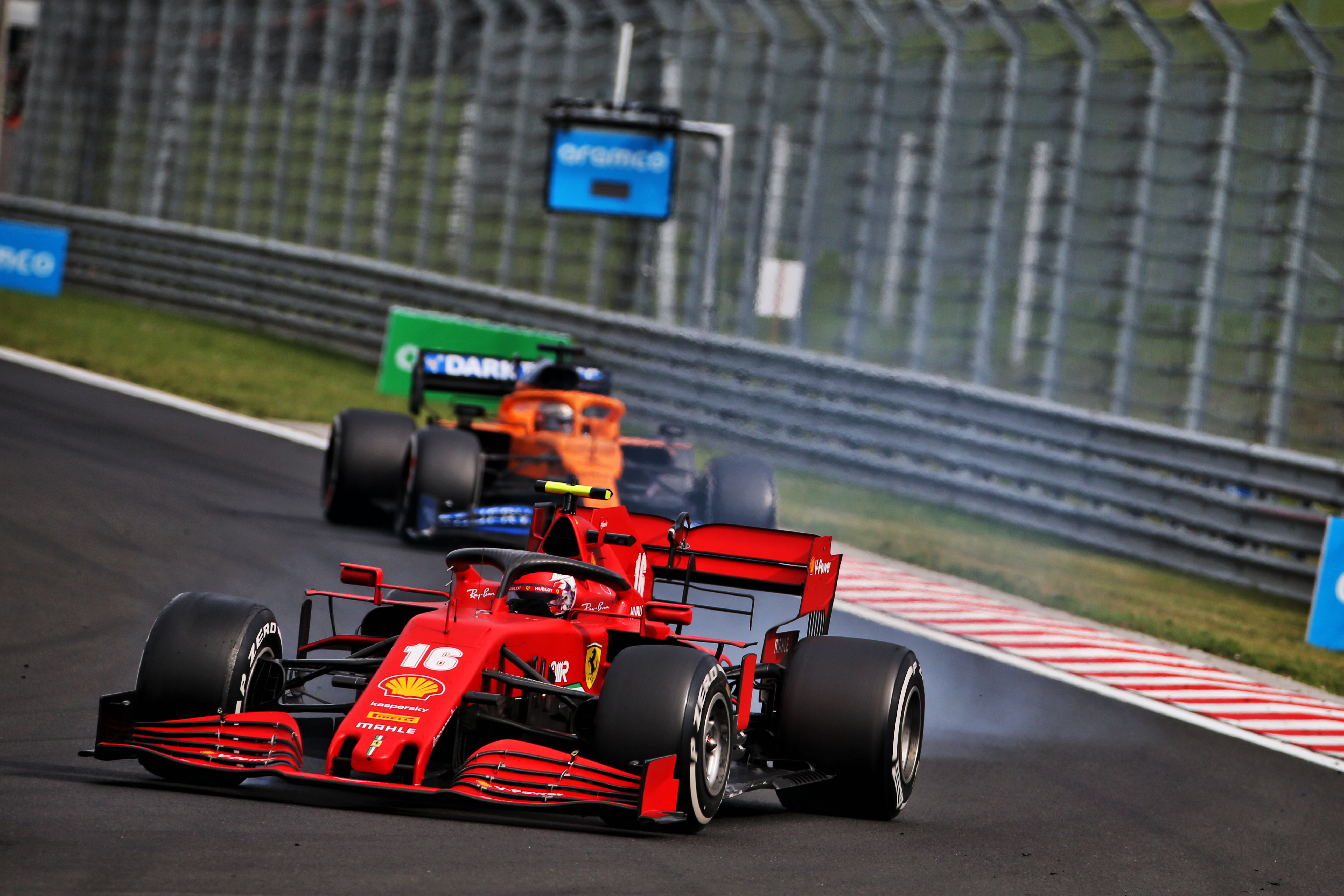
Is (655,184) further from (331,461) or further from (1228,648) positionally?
(1228,648)

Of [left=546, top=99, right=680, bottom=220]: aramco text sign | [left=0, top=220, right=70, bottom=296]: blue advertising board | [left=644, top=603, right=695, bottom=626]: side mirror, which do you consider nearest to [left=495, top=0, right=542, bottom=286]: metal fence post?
[left=546, top=99, right=680, bottom=220]: aramco text sign

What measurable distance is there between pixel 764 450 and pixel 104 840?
13733 millimetres

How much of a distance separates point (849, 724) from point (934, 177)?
42.2 ft

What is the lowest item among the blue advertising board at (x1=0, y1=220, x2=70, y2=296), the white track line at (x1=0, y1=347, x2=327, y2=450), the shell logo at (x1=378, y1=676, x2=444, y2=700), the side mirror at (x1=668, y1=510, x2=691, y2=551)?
the white track line at (x1=0, y1=347, x2=327, y2=450)

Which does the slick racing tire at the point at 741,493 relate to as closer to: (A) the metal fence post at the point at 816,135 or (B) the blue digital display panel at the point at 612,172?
(A) the metal fence post at the point at 816,135

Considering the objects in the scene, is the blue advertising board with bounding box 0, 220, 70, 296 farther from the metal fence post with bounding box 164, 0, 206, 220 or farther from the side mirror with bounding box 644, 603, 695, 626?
the side mirror with bounding box 644, 603, 695, 626

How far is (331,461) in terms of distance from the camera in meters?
13.9

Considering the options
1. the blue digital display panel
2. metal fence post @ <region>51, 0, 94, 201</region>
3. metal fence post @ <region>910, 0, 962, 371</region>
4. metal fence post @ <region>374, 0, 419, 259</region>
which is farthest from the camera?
metal fence post @ <region>51, 0, 94, 201</region>

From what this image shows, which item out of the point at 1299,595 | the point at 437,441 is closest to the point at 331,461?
the point at 437,441

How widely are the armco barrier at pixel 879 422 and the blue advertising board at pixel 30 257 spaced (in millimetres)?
1023

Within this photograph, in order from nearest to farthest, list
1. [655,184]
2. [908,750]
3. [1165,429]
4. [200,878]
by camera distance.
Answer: [200,878]
[908,750]
[1165,429]
[655,184]

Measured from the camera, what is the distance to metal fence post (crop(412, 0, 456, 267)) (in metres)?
24.6

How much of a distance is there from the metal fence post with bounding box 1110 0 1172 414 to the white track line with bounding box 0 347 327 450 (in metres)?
7.87

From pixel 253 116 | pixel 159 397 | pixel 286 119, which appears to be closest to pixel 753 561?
pixel 159 397
